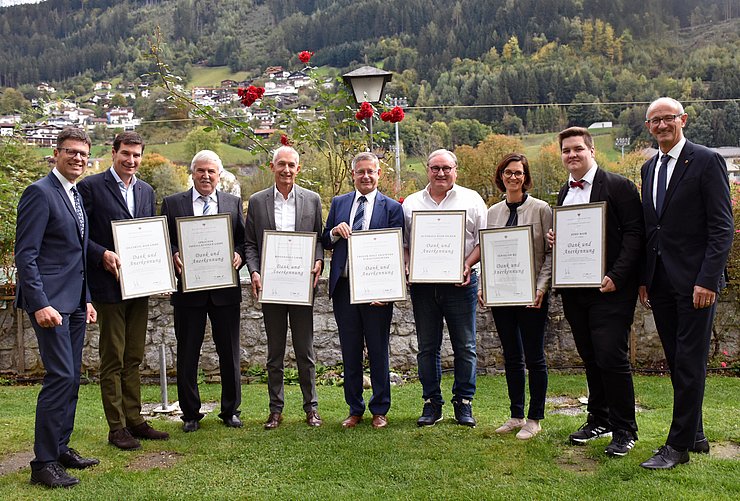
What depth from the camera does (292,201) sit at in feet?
18.4

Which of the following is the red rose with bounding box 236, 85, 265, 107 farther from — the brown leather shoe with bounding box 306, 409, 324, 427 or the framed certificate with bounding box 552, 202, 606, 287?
the framed certificate with bounding box 552, 202, 606, 287

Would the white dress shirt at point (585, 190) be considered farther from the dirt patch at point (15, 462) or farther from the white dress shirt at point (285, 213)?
the dirt patch at point (15, 462)

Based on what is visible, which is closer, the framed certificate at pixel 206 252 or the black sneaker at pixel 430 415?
the framed certificate at pixel 206 252

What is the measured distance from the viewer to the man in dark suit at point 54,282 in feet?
14.3

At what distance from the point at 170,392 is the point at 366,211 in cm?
378

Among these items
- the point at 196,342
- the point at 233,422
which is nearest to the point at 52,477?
the point at 196,342

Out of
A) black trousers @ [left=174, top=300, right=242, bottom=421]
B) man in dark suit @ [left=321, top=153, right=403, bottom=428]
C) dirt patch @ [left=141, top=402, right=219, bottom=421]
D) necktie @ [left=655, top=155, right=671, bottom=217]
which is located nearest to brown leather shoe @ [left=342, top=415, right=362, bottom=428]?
man in dark suit @ [left=321, top=153, right=403, bottom=428]

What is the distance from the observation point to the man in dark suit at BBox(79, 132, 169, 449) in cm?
504

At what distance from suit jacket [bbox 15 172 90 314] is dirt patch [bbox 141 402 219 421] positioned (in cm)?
220

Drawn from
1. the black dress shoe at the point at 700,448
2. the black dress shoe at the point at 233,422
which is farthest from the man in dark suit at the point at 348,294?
the black dress shoe at the point at 700,448

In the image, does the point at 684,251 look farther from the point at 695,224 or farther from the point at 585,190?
the point at 585,190

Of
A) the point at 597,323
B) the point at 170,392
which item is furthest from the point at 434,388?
the point at 170,392

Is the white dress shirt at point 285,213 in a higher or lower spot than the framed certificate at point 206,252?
higher

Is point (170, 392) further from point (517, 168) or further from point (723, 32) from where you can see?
point (723, 32)
